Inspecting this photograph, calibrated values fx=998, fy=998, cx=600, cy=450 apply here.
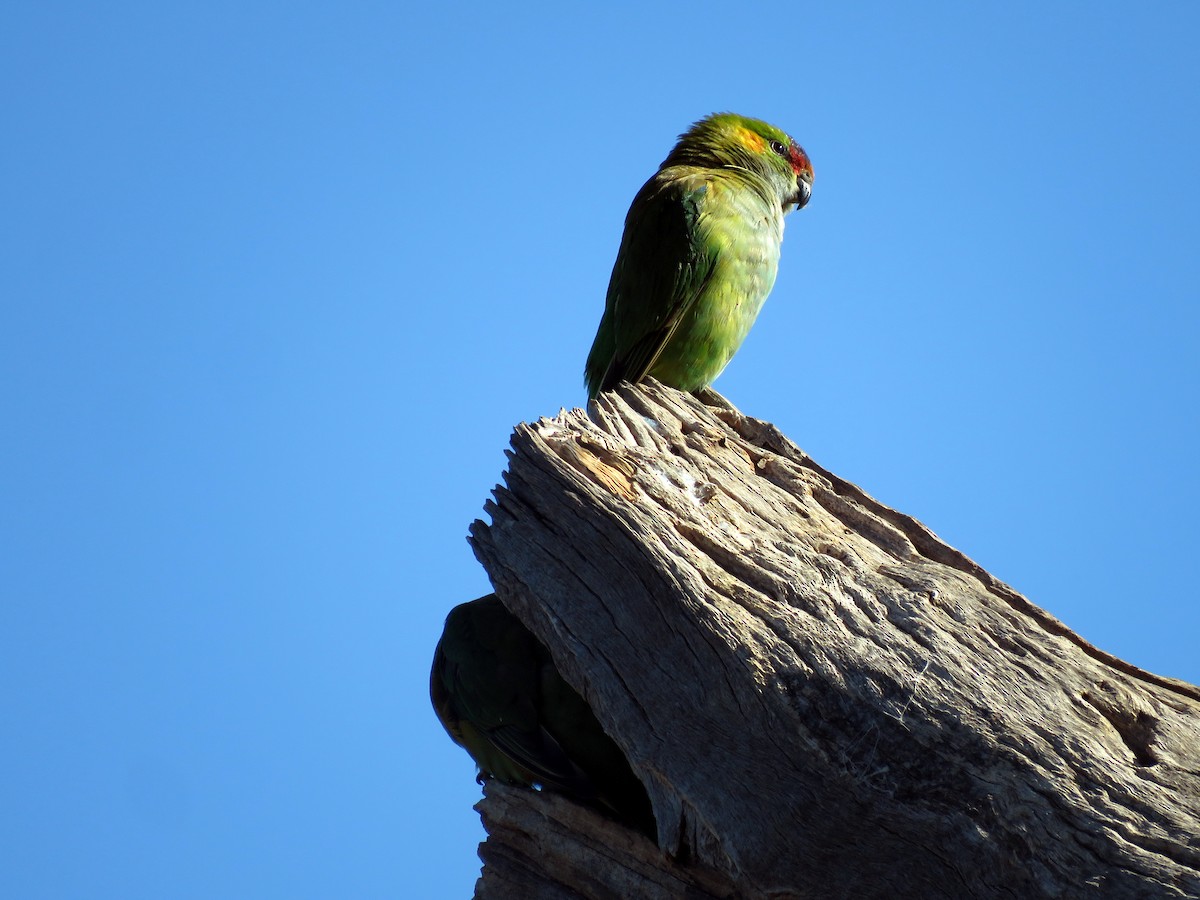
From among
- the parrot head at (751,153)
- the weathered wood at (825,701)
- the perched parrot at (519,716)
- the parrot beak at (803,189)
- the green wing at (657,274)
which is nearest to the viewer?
the weathered wood at (825,701)

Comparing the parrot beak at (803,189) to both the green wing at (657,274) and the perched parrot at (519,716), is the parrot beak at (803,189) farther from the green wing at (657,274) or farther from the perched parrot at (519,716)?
the perched parrot at (519,716)

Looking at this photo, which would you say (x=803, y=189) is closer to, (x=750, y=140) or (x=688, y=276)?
(x=750, y=140)

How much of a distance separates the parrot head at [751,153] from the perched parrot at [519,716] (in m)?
3.69

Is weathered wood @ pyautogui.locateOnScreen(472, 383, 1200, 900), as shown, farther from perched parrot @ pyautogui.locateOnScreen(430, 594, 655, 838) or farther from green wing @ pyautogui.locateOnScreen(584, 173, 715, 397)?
green wing @ pyautogui.locateOnScreen(584, 173, 715, 397)

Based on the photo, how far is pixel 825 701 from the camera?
2771mm

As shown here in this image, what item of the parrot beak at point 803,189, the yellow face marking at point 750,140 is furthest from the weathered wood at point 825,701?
the parrot beak at point 803,189

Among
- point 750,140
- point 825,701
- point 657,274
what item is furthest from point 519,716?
point 750,140

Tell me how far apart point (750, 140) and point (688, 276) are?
4.87 feet

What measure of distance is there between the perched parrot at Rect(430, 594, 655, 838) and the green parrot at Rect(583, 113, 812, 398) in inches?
90.5

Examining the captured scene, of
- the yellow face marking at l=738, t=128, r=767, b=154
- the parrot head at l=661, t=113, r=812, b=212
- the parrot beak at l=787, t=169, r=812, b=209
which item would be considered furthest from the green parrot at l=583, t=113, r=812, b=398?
the parrot beak at l=787, t=169, r=812, b=209

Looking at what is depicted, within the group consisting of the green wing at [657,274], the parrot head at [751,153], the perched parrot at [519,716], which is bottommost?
the perched parrot at [519,716]

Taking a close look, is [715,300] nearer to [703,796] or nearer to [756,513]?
[756,513]

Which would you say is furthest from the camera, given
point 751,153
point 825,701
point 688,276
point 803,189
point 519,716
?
point 803,189

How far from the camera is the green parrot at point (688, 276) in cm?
577
